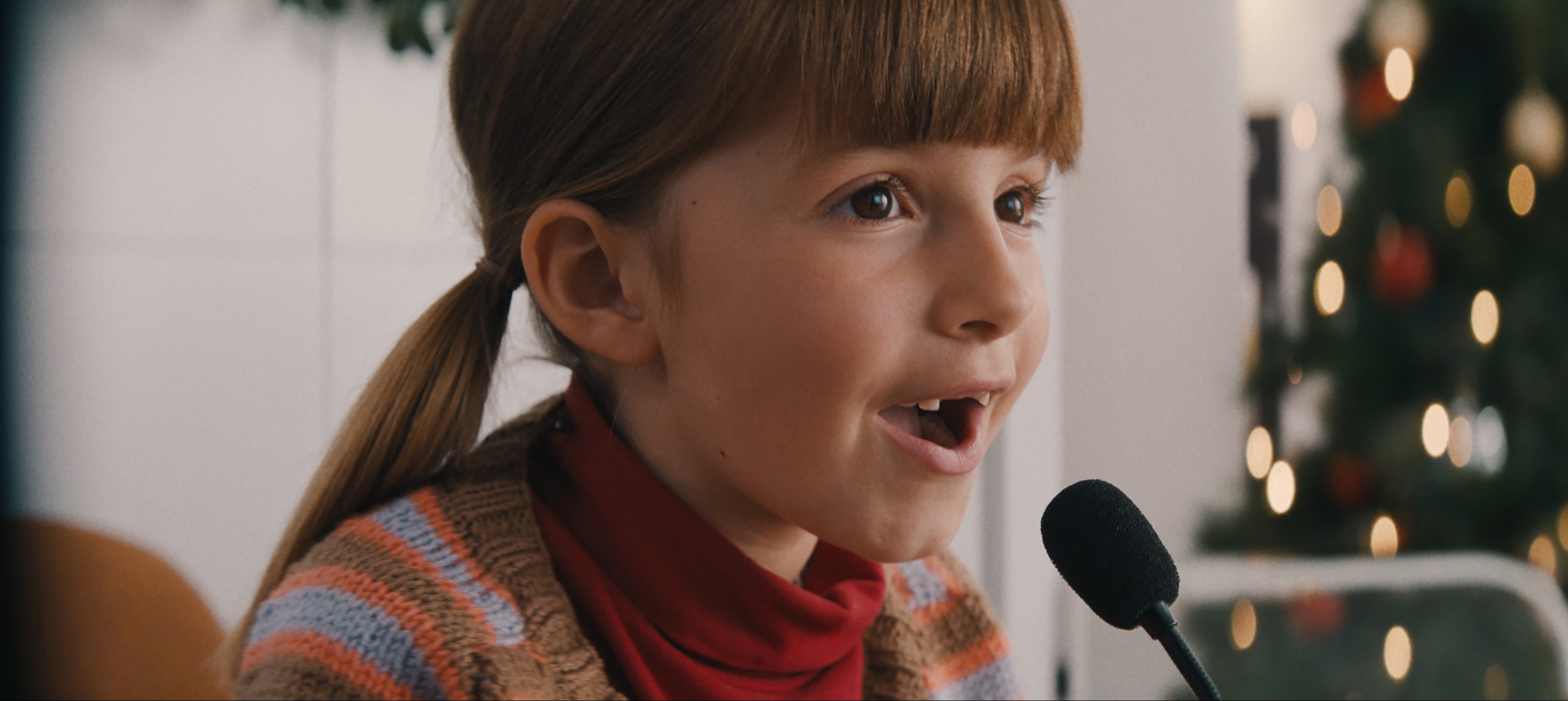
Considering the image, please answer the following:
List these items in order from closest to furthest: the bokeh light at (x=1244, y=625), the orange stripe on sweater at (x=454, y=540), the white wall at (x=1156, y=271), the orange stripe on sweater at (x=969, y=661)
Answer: the orange stripe on sweater at (x=454, y=540)
the orange stripe on sweater at (x=969, y=661)
the bokeh light at (x=1244, y=625)
the white wall at (x=1156, y=271)

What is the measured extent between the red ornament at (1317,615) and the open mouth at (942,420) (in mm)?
863

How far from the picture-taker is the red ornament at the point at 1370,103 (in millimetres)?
1901

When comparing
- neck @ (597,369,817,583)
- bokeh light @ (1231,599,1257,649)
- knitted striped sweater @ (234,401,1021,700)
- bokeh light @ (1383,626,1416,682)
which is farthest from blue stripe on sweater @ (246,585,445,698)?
bokeh light @ (1383,626,1416,682)

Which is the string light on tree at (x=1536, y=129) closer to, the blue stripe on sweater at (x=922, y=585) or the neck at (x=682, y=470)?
the blue stripe on sweater at (x=922, y=585)

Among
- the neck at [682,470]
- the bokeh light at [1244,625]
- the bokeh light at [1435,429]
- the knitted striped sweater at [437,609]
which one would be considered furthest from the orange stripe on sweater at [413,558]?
the bokeh light at [1435,429]

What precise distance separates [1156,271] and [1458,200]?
505mm

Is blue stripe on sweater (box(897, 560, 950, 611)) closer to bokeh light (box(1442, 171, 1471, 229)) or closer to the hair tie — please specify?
the hair tie

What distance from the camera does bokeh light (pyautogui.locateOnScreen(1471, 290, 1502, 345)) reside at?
1867 millimetres

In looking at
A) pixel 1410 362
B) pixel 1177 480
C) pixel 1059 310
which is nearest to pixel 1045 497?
pixel 1059 310

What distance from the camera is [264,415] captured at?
4.15ft

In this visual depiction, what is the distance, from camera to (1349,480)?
6.40 feet

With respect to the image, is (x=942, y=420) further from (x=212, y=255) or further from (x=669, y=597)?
(x=212, y=255)

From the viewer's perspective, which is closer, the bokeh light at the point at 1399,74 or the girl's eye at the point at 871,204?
the girl's eye at the point at 871,204

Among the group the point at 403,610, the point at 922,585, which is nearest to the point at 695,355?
the point at 403,610
